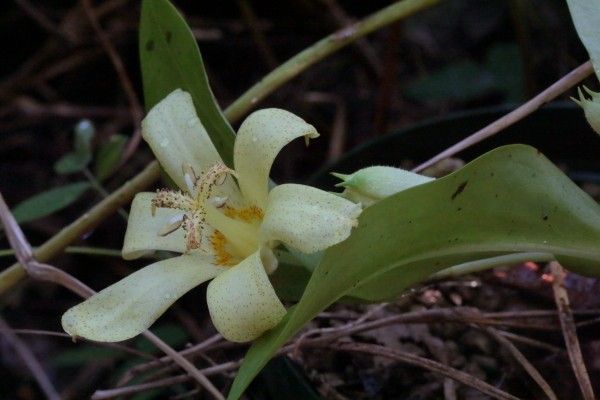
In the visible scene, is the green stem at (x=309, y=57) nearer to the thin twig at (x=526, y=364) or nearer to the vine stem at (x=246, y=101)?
the vine stem at (x=246, y=101)

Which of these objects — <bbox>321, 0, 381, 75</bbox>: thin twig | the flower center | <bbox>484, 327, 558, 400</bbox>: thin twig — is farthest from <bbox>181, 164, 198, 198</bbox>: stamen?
<bbox>321, 0, 381, 75</bbox>: thin twig

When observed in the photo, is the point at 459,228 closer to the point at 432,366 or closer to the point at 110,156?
the point at 432,366

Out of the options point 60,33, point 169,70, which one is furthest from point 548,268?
point 60,33

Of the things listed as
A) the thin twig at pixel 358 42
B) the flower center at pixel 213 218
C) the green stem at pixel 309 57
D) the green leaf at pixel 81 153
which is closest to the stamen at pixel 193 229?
the flower center at pixel 213 218

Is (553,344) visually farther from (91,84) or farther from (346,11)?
(91,84)

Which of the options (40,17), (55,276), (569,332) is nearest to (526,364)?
(569,332)
